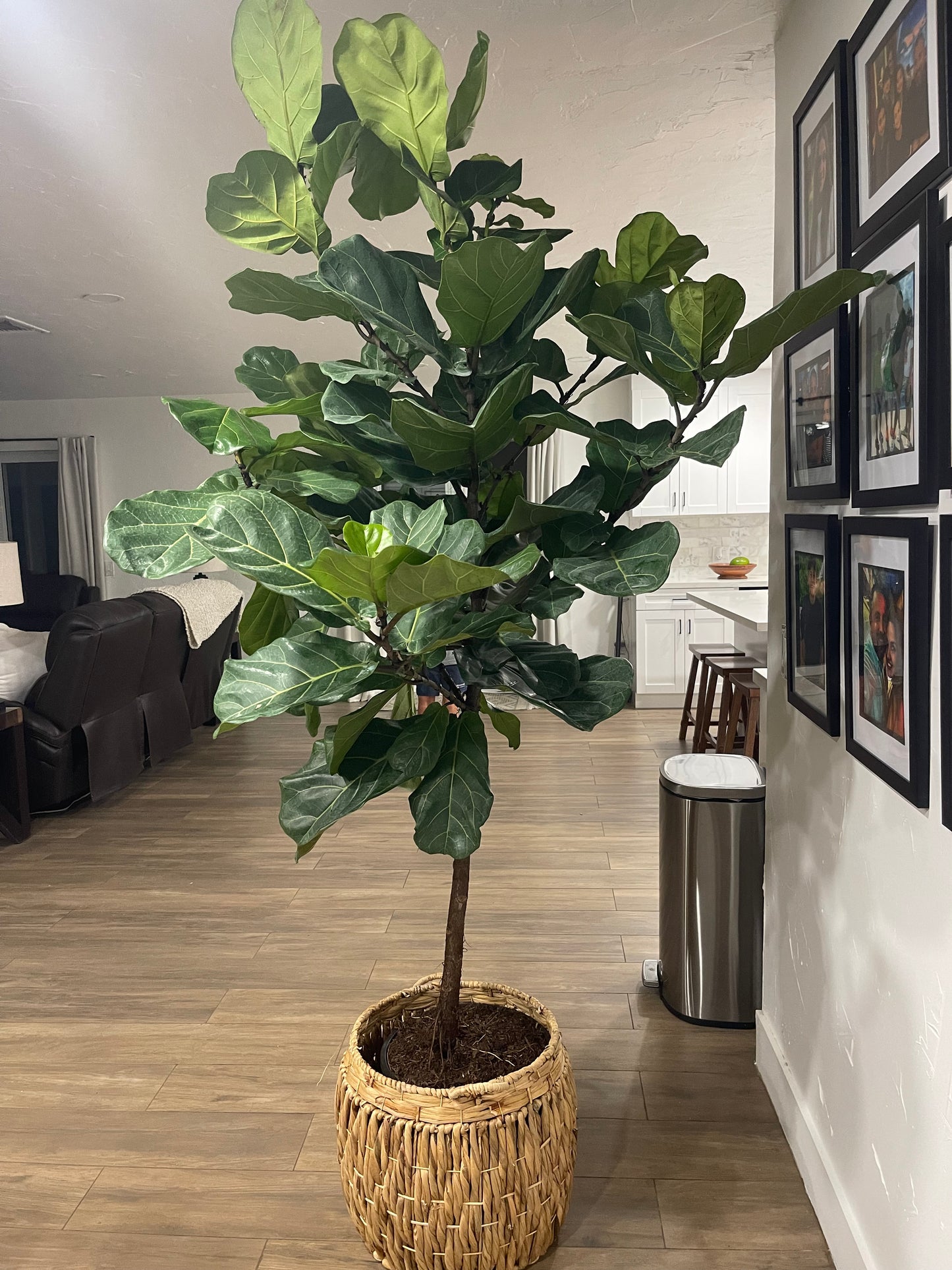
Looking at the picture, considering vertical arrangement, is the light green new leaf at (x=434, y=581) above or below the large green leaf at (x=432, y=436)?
below

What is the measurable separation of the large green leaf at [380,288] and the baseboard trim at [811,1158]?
1.57 meters

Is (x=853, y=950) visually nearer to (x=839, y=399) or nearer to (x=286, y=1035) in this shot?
(x=839, y=399)

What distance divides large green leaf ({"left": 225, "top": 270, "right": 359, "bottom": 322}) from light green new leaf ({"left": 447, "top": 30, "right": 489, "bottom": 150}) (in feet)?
0.85

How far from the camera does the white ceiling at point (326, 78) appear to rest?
7.04 feet

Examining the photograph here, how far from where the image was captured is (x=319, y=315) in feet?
4.44

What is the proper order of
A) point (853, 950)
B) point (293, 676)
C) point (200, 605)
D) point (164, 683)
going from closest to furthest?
point (293, 676) < point (853, 950) < point (164, 683) < point (200, 605)

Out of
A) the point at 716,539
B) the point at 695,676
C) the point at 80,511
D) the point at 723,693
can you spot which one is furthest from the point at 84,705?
the point at 716,539

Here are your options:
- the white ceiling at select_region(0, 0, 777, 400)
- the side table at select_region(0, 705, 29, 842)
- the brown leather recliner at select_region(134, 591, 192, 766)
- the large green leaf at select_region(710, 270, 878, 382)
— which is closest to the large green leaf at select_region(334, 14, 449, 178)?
the large green leaf at select_region(710, 270, 878, 382)

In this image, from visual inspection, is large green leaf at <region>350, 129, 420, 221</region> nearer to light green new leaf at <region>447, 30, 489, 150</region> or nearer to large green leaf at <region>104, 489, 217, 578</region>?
light green new leaf at <region>447, 30, 489, 150</region>

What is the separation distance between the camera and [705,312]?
45.9 inches

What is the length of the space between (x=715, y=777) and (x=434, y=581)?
6.05 feet

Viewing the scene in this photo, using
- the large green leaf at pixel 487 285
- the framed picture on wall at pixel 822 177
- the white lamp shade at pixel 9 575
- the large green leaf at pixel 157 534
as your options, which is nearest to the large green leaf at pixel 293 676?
the large green leaf at pixel 157 534

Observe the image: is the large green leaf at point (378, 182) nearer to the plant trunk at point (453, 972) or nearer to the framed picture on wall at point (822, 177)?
the framed picture on wall at point (822, 177)

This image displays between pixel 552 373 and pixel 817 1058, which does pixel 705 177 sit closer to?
pixel 552 373
